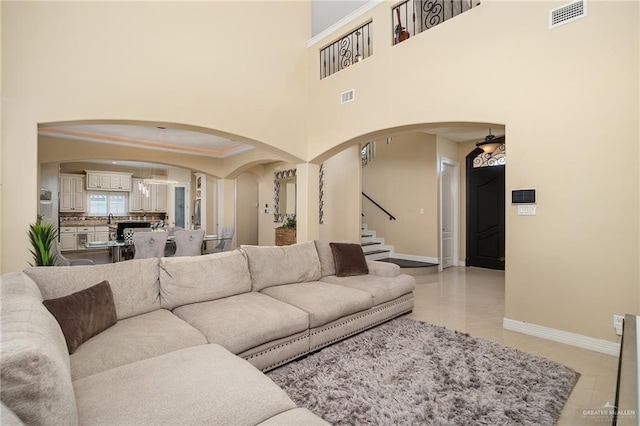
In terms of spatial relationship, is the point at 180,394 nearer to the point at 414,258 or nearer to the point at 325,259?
the point at 325,259

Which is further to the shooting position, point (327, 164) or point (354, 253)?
point (327, 164)

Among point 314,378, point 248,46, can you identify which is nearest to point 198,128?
point 248,46

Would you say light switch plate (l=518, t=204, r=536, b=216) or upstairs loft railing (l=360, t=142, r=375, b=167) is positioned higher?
upstairs loft railing (l=360, t=142, r=375, b=167)

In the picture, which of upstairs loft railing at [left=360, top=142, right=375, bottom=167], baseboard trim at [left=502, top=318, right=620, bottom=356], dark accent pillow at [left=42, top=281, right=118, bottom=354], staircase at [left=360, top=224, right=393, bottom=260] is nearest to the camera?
dark accent pillow at [left=42, top=281, right=118, bottom=354]

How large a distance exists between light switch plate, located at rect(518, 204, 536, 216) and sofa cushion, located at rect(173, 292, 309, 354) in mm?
2481

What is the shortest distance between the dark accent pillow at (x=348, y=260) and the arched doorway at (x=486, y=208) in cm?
415

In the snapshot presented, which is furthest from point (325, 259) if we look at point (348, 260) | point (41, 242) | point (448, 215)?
point (448, 215)

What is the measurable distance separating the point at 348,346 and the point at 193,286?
1.47 m

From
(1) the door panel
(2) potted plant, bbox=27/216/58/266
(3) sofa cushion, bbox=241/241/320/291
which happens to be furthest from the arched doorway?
(2) potted plant, bbox=27/216/58/266

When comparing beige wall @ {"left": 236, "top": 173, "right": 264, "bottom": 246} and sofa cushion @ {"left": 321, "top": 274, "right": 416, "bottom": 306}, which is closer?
sofa cushion @ {"left": 321, "top": 274, "right": 416, "bottom": 306}

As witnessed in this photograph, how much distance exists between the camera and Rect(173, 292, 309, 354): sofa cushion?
220 cm

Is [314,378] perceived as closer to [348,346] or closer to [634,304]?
[348,346]

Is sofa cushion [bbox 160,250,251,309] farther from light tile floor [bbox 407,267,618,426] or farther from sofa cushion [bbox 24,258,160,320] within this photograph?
light tile floor [bbox 407,267,618,426]

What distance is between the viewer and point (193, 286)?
277 cm
